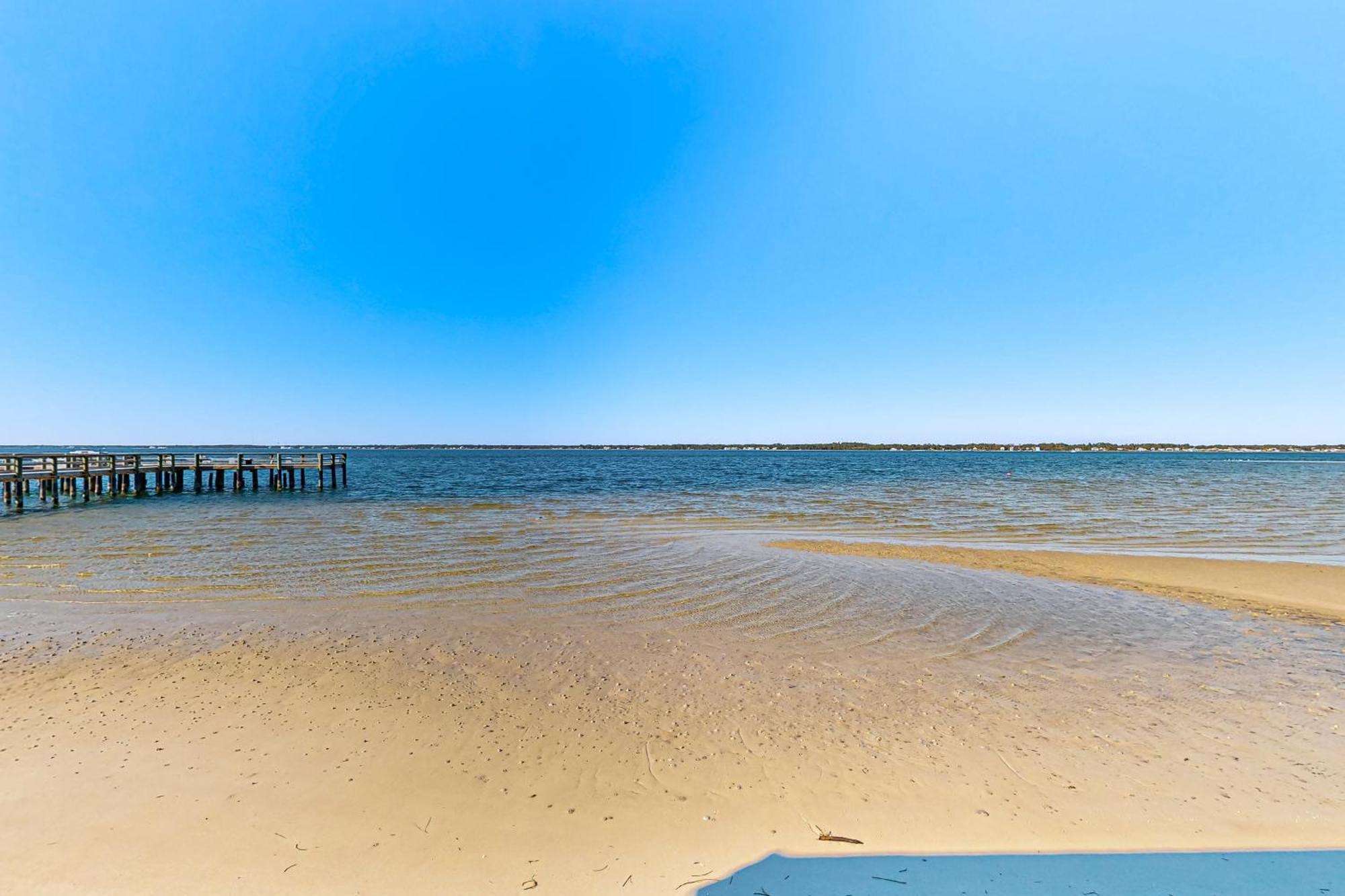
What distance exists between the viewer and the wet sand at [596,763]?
3.18 metres

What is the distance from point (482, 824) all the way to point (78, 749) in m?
3.53

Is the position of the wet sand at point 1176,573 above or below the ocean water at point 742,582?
below

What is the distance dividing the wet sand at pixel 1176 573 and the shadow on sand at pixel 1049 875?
309 inches

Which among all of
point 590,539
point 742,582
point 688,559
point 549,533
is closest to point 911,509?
point 688,559

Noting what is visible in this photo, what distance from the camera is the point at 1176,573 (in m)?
11.2

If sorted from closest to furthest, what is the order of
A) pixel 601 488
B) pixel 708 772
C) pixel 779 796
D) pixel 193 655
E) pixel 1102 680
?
pixel 779 796
pixel 708 772
pixel 1102 680
pixel 193 655
pixel 601 488

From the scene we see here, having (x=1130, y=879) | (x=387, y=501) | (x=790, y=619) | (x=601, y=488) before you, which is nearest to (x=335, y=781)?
(x=1130, y=879)

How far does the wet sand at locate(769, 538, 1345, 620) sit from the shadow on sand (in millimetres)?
7849

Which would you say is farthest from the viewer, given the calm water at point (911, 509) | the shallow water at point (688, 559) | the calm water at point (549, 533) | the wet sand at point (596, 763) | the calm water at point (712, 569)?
the calm water at point (911, 509)

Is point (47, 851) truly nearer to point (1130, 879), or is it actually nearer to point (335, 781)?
point (335, 781)

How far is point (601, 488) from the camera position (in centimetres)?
3575

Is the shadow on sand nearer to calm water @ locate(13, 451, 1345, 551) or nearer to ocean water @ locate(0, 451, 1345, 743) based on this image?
ocean water @ locate(0, 451, 1345, 743)

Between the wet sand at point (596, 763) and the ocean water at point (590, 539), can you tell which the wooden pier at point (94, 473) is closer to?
the ocean water at point (590, 539)

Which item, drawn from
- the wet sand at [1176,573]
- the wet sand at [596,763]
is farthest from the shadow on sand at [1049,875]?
the wet sand at [1176,573]
